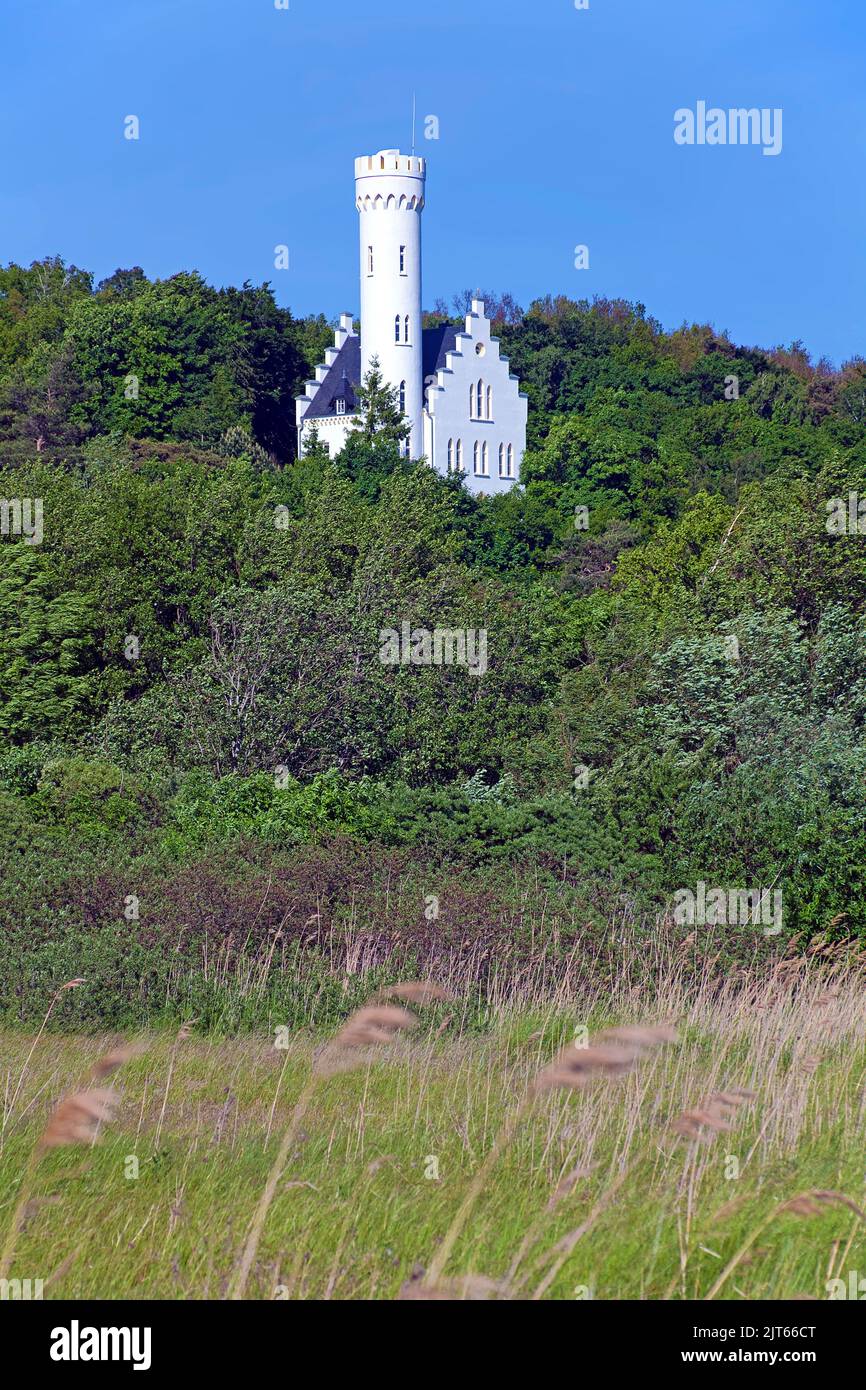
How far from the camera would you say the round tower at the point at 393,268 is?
79.1 meters

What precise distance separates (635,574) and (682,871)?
102 feet

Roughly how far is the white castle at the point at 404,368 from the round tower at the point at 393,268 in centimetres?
5

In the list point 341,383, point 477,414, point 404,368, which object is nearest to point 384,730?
point 404,368

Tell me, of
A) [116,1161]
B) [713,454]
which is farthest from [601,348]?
[116,1161]

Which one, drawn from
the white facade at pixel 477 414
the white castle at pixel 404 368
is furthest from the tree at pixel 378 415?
the white facade at pixel 477 414

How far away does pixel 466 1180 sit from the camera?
260 inches

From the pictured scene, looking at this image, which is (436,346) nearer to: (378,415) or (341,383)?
(341,383)

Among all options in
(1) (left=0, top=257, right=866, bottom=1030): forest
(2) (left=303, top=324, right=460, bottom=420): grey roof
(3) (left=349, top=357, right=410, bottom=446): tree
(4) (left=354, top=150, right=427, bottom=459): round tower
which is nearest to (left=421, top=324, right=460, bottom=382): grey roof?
(2) (left=303, top=324, right=460, bottom=420): grey roof

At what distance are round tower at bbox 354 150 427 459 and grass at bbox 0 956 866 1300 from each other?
2839 inches

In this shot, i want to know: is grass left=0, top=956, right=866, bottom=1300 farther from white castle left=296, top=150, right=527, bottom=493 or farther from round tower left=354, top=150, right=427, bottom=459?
round tower left=354, top=150, right=427, bottom=459

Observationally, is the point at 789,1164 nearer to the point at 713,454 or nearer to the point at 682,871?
the point at 682,871

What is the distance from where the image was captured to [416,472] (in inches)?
2489

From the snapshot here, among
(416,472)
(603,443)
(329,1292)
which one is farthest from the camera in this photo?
(603,443)

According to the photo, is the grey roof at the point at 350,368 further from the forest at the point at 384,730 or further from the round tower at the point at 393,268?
the forest at the point at 384,730
